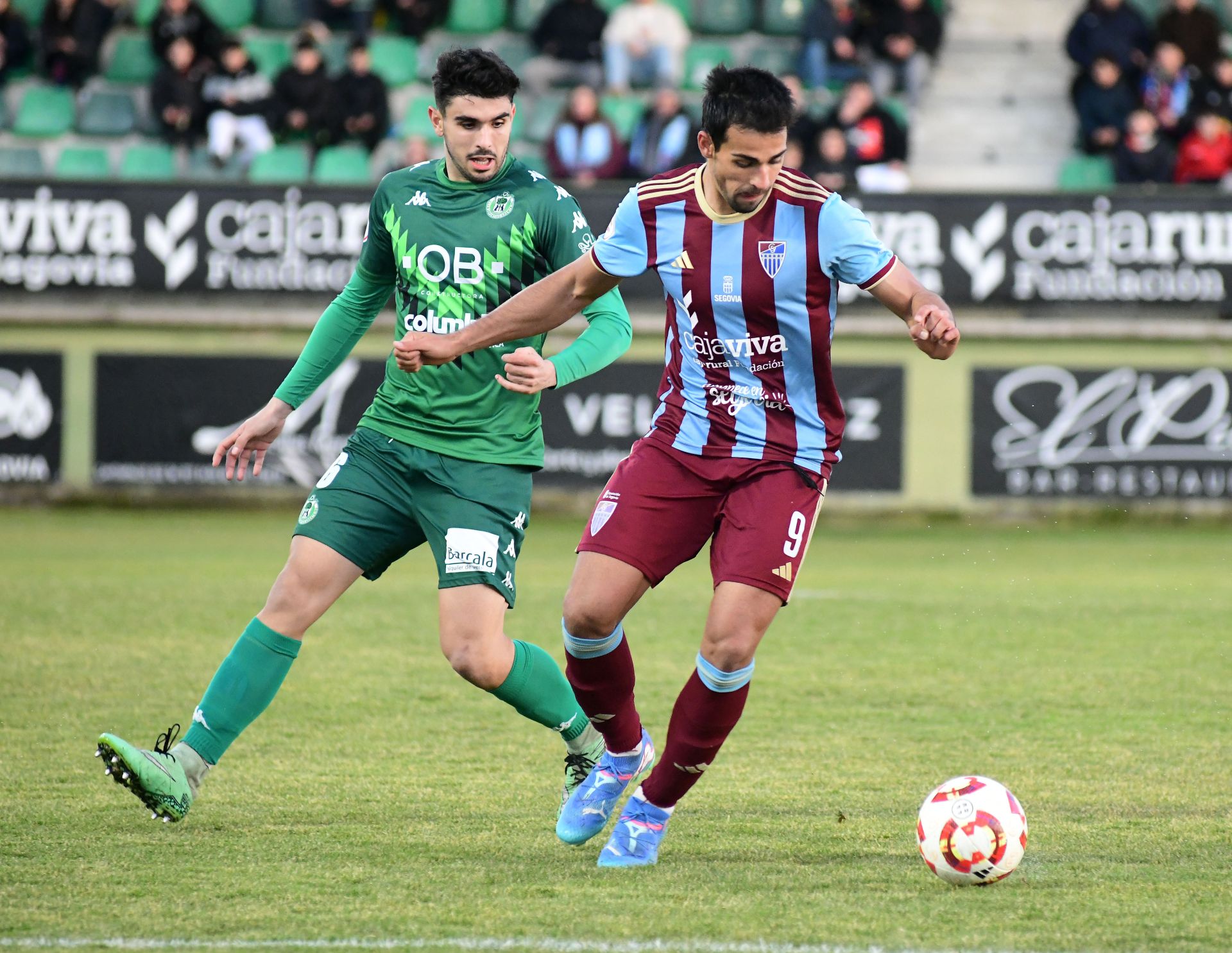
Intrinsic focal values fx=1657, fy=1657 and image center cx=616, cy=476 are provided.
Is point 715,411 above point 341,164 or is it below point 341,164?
above

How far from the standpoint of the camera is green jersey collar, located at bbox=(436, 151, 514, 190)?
477cm

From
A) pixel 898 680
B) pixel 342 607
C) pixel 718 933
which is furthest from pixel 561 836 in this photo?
pixel 342 607

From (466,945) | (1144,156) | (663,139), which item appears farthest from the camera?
(1144,156)

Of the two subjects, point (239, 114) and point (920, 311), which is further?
point (239, 114)

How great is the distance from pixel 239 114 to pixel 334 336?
11.2 m

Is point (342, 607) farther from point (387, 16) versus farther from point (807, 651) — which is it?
point (387, 16)

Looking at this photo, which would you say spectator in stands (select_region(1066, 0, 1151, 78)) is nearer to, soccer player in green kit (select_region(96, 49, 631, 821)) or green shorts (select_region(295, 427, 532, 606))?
soccer player in green kit (select_region(96, 49, 631, 821))

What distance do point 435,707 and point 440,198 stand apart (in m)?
2.37

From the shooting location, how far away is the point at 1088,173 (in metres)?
15.8

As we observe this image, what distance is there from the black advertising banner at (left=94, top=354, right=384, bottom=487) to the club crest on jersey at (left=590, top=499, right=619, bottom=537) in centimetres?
890

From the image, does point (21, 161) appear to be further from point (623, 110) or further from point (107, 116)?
point (623, 110)

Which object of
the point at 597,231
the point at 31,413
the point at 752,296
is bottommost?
the point at 31,413

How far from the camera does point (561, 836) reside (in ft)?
14.5

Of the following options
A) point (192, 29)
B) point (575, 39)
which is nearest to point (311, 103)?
point (192, 29)
